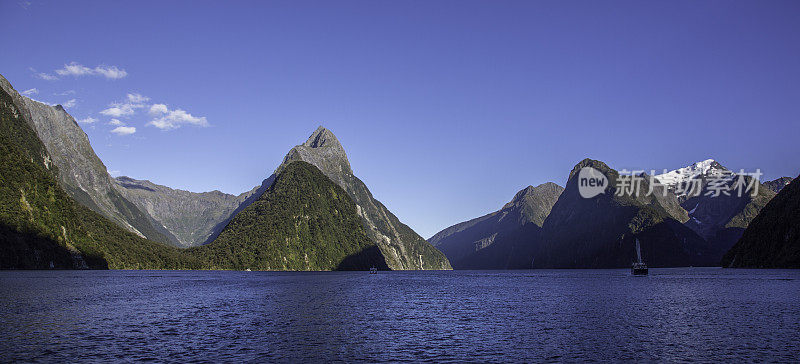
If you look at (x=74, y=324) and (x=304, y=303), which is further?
(x=304, y=303)

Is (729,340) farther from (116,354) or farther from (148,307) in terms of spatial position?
(148,307)

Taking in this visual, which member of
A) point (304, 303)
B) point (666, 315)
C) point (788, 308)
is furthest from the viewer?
point (304, 303)

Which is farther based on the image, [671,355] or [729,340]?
[729,340]

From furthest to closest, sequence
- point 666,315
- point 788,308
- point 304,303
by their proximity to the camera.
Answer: point 304,303, point 788,308, point 666,315

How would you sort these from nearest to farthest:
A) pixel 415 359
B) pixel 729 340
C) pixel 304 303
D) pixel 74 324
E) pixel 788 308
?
pixel 415 359, pixel 729 340, pixel 74 324, pixel 788 308, pixel 304 303

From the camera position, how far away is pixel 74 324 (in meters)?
59.6

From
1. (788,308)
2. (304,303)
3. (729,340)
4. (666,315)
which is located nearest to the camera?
(729,340)

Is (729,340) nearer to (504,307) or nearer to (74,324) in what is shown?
(504,307)

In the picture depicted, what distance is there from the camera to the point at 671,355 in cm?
4400

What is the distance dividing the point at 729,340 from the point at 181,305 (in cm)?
7879

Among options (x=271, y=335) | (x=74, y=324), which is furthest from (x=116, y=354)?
(x=74, y=324)

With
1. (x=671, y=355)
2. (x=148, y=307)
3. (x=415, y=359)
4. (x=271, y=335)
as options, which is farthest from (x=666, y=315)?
(x=148, y=307)

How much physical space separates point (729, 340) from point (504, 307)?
4066 cm

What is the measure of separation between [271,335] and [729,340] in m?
46.2
